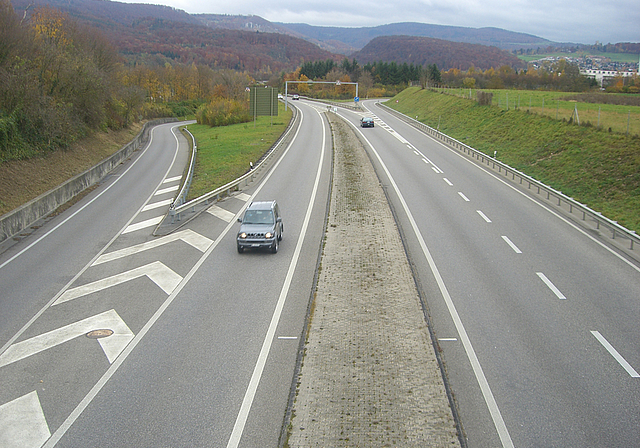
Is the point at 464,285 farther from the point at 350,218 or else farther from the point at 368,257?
the point at 350,218

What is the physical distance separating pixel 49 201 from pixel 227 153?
1951cm

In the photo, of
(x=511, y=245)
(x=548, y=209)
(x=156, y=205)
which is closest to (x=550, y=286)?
(x=511, y=245)

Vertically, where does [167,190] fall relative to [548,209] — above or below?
below

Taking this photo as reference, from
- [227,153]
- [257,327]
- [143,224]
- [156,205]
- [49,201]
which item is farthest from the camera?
[227,153]

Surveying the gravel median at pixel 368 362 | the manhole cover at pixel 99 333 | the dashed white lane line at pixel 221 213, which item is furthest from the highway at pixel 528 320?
the manhole cover at pixel 99 333

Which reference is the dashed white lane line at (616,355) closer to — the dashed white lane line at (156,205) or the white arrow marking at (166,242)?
the white arrow marking at (166,242)

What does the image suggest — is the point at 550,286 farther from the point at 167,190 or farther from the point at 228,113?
the point at 228,113

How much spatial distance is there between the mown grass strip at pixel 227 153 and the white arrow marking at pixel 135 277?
11.7 m

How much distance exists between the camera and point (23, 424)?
9.01m

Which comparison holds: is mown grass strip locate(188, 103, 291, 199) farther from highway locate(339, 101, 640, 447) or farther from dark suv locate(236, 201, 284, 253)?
highway locate(339, 101, 640, 447)

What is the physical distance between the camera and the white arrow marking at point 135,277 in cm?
1527

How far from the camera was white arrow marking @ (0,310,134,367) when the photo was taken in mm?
11675

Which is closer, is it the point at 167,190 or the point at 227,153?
the point at 167,190

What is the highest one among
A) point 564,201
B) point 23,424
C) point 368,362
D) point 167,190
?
point 564,201
